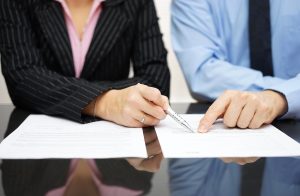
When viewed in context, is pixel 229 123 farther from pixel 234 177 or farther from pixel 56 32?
pixel 56 32

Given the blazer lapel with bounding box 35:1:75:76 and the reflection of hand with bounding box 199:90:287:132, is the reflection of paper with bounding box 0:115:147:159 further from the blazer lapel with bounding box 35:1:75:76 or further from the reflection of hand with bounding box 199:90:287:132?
the blazer lapel with bounding box 35:1:75:76

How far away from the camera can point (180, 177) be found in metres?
0.50

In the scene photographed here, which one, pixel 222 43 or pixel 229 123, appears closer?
pixel 229 123

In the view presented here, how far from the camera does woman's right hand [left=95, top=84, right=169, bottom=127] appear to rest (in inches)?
27.9

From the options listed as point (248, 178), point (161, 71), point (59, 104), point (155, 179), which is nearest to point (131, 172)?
point (155, 179)

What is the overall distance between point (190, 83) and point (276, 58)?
0.26m

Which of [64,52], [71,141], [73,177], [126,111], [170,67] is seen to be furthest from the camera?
[170,67]

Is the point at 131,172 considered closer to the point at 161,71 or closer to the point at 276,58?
the point at 161,71

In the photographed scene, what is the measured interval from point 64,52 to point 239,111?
55 centimetres

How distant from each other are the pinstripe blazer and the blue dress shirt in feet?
0.24

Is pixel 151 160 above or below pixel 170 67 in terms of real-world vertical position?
above

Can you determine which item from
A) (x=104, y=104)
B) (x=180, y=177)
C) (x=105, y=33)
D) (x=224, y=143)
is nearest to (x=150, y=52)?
(x=105, y=33)

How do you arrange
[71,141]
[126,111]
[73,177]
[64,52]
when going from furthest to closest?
[64,52], [126,111], [71,141], [73,177]

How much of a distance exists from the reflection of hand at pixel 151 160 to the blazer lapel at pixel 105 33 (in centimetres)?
51
